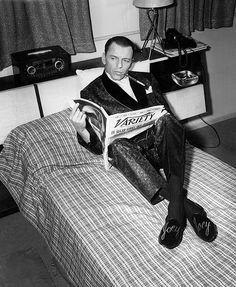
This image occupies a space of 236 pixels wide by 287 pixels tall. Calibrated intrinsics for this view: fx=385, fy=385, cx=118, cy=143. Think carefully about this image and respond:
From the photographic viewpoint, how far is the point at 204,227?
5.82 feet

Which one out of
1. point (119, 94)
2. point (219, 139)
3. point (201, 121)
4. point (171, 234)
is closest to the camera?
point (171, 234)

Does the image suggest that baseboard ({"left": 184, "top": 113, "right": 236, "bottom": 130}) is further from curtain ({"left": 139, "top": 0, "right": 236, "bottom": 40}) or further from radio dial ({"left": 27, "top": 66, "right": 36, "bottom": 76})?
radio dial ({"left": 27, "top": 66, "right": 36, "bottom": 76})

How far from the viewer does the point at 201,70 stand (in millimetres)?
3221

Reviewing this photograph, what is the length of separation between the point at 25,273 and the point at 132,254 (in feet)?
2.72

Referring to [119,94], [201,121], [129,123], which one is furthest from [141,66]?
[201,121]

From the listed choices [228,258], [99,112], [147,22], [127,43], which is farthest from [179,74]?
[228,258]

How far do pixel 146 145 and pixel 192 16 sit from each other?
59.9 inches

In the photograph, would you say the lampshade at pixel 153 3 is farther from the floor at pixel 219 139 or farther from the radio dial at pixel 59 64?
the floor at pixel 219 139

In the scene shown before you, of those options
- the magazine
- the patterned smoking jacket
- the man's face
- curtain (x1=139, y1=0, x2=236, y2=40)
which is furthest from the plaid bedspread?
curtain (x1=139, y1=0, x2=236, y2=40)

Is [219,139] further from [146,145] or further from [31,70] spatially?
[31,70]

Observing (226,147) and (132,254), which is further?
(226,147)

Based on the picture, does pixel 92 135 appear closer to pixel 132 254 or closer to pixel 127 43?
pixel 127 43

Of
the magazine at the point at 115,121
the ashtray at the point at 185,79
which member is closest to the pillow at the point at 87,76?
the magazine at the point at 115,121

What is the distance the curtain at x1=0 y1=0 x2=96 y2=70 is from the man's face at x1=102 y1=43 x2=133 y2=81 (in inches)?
24.7
